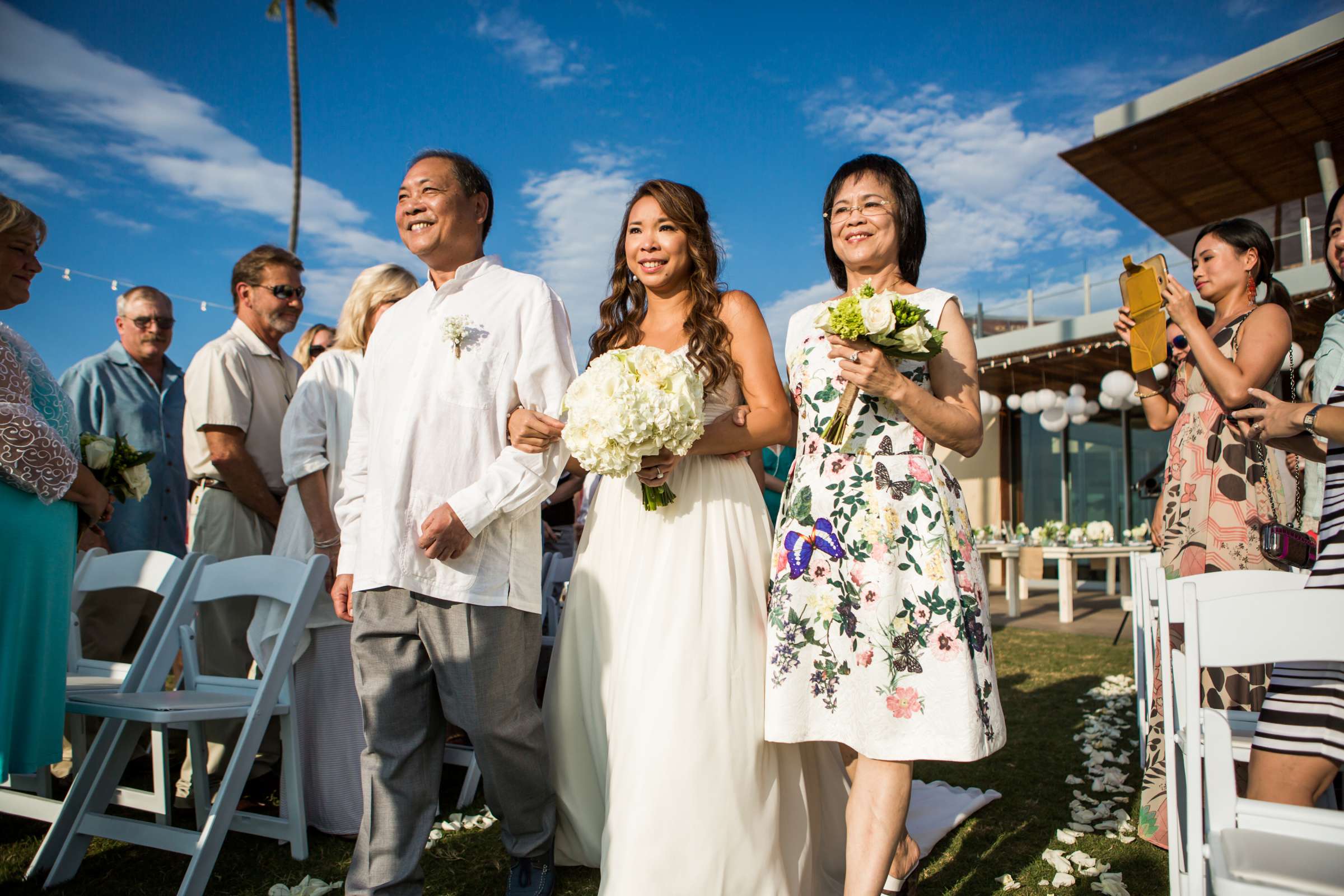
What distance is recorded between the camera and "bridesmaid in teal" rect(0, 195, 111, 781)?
2.83 metres

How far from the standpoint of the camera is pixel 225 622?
13.7 feet

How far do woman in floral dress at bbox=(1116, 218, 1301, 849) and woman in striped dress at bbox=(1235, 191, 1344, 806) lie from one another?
0.88 m

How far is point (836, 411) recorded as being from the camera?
2646 millimetres

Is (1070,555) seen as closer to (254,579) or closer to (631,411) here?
(631,411)

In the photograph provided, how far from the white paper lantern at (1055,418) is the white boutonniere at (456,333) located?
1376cm

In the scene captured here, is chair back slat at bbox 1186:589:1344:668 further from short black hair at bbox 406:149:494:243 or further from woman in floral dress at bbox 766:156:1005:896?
short black hair at bbox 406:149:494:243

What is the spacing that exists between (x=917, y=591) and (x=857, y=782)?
Answer: 1.98ft

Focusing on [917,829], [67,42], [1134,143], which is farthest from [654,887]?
[67,42]

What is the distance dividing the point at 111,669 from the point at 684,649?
312 cm

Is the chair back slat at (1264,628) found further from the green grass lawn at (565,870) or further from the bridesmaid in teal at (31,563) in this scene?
the bridesmaid in teal at (31,563)

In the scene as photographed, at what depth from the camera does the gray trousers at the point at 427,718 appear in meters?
2.70

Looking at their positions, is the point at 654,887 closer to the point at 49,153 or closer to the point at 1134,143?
the point at 1134,143

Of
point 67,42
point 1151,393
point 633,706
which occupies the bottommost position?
point 633,706

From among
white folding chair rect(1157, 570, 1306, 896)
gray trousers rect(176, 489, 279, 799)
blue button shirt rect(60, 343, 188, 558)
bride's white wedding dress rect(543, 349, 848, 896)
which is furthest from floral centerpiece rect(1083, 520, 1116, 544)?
blue button shirt rect(60, 343, 188, 558)
